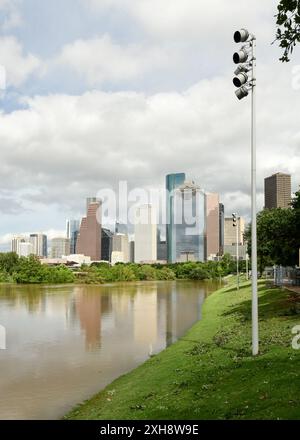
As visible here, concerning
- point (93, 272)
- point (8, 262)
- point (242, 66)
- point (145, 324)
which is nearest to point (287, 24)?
point (242, 66)

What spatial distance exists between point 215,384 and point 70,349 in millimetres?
17126

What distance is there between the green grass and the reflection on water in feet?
6.50

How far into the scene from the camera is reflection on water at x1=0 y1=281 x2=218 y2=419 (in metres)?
19.8

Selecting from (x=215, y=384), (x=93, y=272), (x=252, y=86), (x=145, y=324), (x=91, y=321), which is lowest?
(x=93, y=272)

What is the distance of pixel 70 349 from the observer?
98.9 ft

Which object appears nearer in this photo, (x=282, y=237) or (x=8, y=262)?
(x=282, y=237)

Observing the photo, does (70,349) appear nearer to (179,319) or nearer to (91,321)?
(91,321)

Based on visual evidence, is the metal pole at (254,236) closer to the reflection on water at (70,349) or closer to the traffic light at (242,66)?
the traffic light at (242,66)

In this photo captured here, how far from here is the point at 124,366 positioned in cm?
2470

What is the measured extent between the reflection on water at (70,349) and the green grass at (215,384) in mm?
1980

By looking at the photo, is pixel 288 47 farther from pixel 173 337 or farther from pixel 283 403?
pixel 173 337
